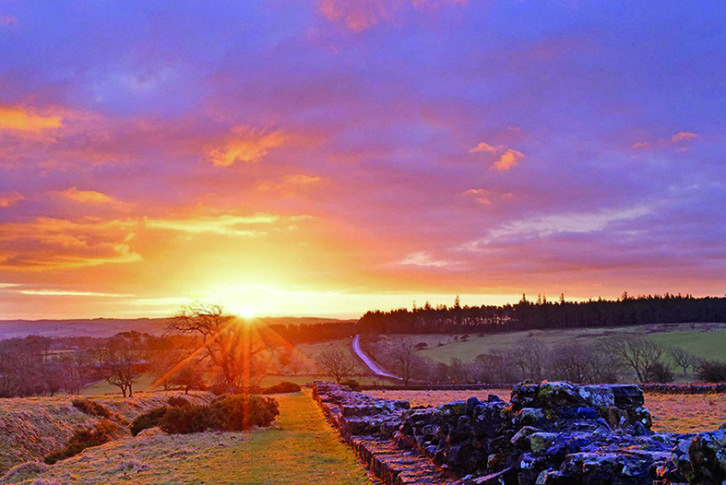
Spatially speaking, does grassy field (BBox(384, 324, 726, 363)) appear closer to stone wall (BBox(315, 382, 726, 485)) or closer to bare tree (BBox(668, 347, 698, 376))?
bare tree (BBox(668, 347, 698, 376))

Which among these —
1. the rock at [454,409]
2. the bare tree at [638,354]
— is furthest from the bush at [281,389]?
the rock at [454,409]

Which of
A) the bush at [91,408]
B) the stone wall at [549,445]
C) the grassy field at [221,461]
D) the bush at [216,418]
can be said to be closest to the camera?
the stone wall at [549,445]

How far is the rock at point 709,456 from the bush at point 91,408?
1276 inches

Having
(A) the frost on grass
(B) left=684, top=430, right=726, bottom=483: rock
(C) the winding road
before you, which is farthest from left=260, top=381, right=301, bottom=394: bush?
(B) left=684, top=430, right=726, bottom=483: rock

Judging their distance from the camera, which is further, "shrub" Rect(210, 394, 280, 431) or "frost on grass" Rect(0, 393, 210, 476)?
"shrub" Rect(210, 394, 280, 431)

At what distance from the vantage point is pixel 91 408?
102ft

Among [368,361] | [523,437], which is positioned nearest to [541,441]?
[523,437]

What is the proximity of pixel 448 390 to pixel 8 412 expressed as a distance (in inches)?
1718

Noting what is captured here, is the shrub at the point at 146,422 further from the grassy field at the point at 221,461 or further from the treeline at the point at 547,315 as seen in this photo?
Result: the treeline at the point at 547,315

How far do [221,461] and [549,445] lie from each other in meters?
12.0

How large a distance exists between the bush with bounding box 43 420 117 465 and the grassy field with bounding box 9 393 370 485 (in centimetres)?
118

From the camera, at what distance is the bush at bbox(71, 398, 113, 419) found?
30.5 metres

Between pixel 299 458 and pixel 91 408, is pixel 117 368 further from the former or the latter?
pixel 299 458

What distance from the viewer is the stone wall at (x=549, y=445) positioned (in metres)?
4.19
